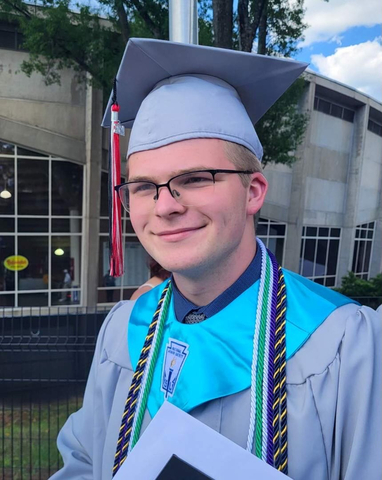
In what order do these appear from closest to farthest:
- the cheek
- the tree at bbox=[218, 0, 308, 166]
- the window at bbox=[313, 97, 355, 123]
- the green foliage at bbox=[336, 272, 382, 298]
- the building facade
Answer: the cheek, the tree at bbox=[218, 0, 308, 166], the building facade, the green foliage at bbox=[336, 272, 382, 298], the window at bbox=[313, 97, 355, 123]

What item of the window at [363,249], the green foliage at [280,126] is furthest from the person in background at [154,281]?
the window at [363,249]

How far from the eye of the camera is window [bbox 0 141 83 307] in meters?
8.28

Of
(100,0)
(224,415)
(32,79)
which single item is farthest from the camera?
(32,79)

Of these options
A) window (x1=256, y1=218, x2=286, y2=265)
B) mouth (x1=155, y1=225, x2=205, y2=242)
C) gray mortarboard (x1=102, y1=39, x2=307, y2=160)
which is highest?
gray mortarboard (x1=102, y1=39, x2=307, y2=160)

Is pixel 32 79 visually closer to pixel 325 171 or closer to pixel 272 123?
pixel 272 123

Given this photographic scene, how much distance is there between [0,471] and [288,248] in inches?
396

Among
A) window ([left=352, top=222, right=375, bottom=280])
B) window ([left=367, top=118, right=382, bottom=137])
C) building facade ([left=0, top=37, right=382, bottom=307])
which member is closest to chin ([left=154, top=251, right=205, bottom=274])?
building facade ([left=0, top=37, right=382, bottom=307])

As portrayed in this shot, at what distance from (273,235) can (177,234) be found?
36.3ft

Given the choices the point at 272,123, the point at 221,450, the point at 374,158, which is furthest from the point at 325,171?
the point at 221,450

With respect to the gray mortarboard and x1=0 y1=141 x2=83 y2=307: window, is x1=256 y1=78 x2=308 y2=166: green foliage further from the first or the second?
the gray mortarboard

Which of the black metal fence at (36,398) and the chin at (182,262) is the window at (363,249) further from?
the chin at (182,262)

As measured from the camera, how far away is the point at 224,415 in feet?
3.43

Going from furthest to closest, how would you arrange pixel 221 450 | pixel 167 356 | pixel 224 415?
pixel 167 356, pixel 224 415, pixel 221 450

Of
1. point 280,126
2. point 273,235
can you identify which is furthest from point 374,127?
point 280,126
